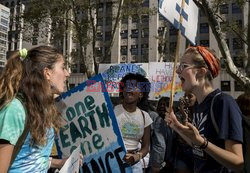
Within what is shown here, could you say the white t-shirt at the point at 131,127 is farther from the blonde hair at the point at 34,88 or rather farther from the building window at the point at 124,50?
the building window at the point at 124,50

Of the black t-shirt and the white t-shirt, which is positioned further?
the white t-shirt

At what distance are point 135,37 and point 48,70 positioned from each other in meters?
39.7

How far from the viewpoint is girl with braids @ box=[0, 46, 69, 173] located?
1611 millimetres

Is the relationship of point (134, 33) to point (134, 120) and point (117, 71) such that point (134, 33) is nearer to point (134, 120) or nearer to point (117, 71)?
point (117, 71)

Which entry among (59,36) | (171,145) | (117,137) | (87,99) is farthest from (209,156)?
(59,36)

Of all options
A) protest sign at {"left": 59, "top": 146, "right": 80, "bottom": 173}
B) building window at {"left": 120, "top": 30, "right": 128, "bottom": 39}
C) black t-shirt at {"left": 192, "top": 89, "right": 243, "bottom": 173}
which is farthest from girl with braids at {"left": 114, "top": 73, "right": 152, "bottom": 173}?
building window at {"left": 120, "top": 30, "right": 128, "bottom": 39}

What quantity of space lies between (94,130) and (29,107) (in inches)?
44.6

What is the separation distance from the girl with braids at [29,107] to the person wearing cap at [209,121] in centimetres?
77

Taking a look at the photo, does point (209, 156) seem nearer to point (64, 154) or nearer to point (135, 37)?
point (64, 154)

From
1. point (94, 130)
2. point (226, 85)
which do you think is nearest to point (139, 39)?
point (226, 85)

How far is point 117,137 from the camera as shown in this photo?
2709 millimetres

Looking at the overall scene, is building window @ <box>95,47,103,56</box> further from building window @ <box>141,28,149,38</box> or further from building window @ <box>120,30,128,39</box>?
building window @ <box>141,28,149,38</box>

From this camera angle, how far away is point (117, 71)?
11.0 m

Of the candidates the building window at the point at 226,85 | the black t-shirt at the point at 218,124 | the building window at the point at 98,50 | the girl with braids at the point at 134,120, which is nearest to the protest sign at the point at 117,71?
the girl with braids at the point at 134,120
